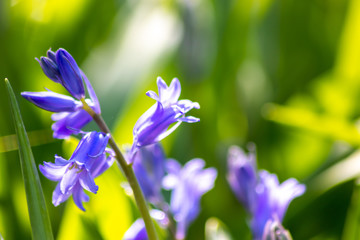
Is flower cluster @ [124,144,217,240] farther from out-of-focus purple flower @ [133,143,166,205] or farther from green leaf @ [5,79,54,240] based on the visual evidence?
green leaf @ [5,79,54,240]

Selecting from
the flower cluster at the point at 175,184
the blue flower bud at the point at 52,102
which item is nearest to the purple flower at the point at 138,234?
the flower cluster at the point at 175,184

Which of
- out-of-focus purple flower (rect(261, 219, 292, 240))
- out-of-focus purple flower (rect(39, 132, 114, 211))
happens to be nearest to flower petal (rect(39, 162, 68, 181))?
out-of-focus purple flower (rect(39, 132, 114, 211))

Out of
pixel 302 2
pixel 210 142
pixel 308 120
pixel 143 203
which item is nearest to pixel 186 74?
pixel 210 142

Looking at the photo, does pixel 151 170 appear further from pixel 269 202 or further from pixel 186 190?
pixel 269 202

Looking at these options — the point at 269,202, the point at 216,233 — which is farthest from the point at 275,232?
the point at 216,233

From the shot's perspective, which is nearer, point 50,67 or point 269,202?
point 50,67

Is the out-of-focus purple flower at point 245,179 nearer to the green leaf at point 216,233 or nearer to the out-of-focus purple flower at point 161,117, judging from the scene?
the green leaf at point 216,233

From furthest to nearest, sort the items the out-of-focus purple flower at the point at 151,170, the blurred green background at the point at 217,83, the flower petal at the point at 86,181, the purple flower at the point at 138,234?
1. the blurred green background at the point at 217,83
2. the out-of-focus purple flower at the point at 151,170
3. the purple flower at the point at 138,234
4. the flower petal at the point at 86,181
